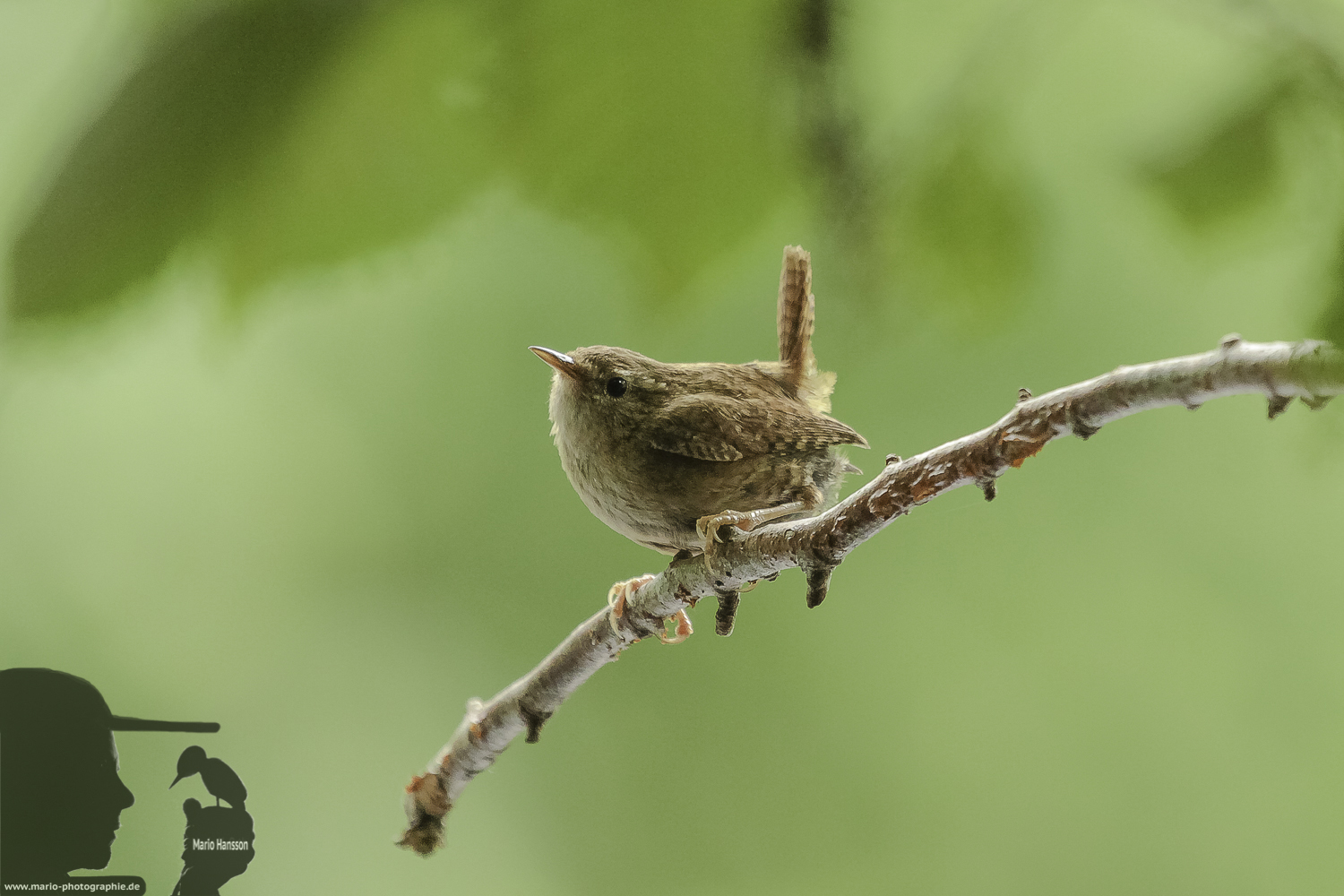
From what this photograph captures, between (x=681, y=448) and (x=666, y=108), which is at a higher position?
(x=666, y=108)

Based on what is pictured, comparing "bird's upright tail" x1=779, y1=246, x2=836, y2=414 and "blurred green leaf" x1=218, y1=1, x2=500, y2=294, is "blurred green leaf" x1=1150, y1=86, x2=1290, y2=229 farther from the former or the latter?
"blurred green leaf" x1=218, y1=1, x2=500, y2=294

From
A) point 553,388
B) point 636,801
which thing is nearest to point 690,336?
point 553,388

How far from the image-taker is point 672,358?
4.33ft

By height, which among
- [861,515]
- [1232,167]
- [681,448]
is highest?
[1232,167]

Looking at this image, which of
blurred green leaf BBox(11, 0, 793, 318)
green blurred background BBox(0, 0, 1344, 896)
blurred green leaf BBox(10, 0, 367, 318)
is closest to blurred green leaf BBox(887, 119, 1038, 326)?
green blurred background BBox(0, 0, 1344, 896)

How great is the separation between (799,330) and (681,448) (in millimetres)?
250

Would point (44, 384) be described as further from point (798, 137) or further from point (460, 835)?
point (798, 137)

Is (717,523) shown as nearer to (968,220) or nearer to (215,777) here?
A: (968,220)

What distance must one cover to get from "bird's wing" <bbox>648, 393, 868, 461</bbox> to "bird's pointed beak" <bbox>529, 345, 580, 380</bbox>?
9 centimetres

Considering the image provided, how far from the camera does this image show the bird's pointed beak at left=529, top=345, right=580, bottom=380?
3.04 ft

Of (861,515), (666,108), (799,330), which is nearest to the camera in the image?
(861,515)

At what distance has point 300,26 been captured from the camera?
2.75 ft

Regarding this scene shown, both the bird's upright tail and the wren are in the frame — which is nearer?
the wren

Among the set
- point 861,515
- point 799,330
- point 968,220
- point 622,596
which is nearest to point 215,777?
point 622,596
